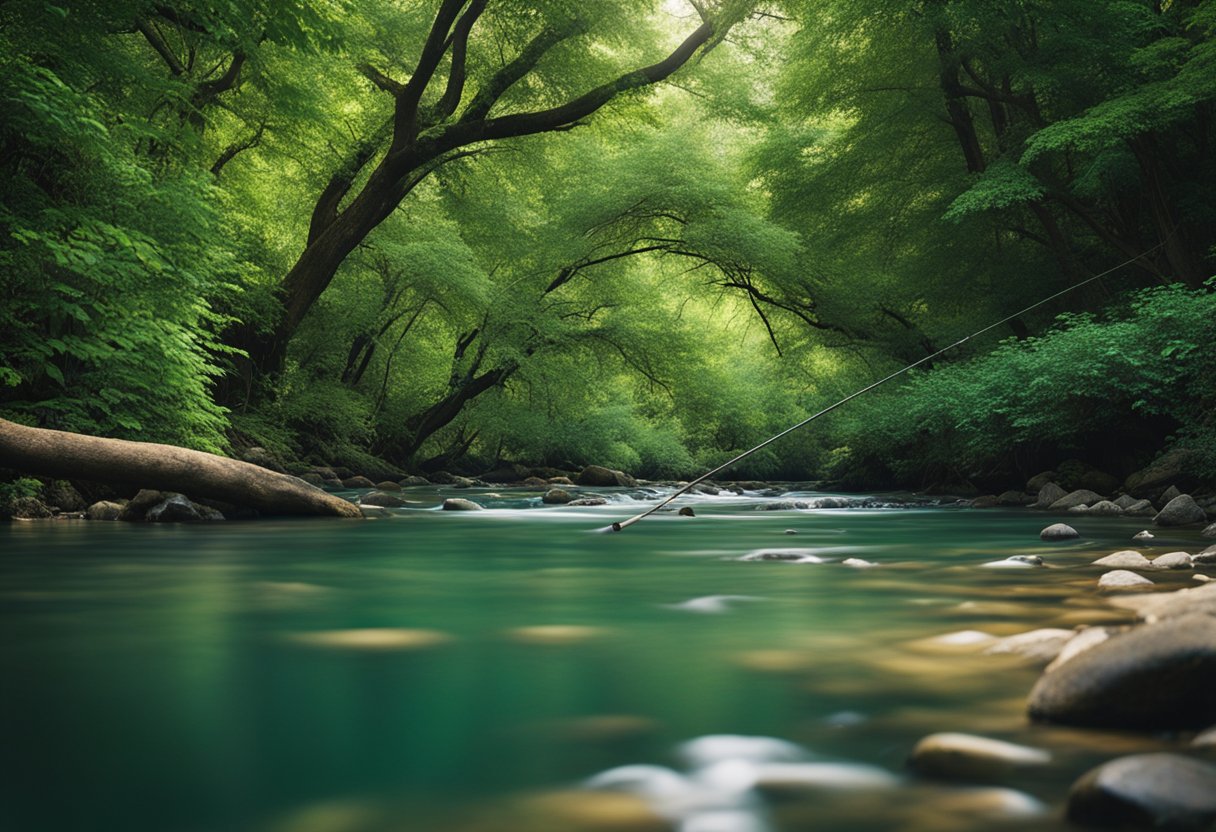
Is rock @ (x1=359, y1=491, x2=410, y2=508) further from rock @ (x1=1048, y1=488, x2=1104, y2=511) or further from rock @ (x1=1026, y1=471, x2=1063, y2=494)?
rock @ (x1=1026, y1=471, x2=1063, y2=494)

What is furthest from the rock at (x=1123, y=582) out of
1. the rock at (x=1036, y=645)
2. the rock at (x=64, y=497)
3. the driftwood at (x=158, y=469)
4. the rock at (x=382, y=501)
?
the rock at (x=382, y=501)

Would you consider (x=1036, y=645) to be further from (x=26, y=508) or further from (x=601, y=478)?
(x=601, y=478)

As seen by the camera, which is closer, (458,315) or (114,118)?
(114,118)

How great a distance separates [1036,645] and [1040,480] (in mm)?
12044

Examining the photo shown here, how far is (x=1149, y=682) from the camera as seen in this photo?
2051 mm

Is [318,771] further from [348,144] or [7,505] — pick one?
[348,144]

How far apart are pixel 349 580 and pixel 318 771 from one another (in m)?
3.37

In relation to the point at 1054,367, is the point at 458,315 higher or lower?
higher

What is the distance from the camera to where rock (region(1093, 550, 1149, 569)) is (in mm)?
5039

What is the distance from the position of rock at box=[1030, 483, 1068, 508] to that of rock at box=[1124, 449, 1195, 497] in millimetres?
1127

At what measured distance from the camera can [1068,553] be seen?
633 cm

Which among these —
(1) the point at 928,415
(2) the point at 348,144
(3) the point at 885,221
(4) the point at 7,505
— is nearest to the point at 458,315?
(2) the point at 348,144

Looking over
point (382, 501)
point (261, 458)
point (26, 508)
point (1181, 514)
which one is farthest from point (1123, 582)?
point (261, 458)

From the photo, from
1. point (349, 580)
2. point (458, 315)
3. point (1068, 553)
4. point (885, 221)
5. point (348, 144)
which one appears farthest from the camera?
point (458, 315)
